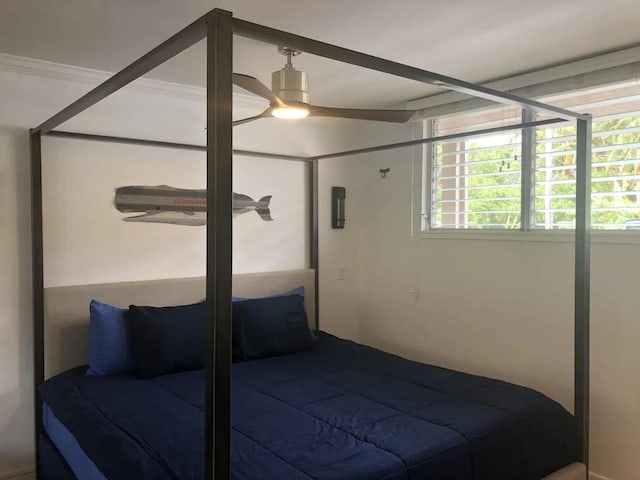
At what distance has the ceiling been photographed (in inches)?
84.7

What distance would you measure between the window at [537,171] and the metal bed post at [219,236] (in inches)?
79.7

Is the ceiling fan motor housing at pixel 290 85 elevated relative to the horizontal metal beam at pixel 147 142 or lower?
elevated

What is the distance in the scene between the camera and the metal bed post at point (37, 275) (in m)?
2.82

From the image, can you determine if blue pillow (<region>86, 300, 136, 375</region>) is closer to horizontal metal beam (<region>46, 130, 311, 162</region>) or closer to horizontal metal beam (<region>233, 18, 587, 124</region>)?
horizontal metal beam (<region>46, 130, 311, 162</region>)

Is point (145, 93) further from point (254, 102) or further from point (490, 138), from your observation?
point (490, 138)

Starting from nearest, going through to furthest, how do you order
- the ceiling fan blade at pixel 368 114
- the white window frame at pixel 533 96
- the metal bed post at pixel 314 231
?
the ceiling fan blade at pixel 368 114
the white window frame at pixel 533 96
the metal bed post at pixel 314 231

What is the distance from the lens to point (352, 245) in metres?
4.26

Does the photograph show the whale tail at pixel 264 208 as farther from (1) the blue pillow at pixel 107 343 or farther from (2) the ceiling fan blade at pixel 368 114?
(2) the ceiling fan blade at pixel 368 114

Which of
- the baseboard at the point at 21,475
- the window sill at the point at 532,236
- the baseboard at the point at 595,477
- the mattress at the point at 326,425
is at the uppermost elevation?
the window sill at the point at 532,236

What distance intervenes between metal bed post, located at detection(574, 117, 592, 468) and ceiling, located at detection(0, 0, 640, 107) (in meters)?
0.45

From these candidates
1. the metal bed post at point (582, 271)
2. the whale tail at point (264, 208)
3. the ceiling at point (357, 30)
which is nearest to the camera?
the ceiling at point (357, 30)

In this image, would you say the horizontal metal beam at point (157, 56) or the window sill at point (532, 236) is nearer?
the horizontal metal beam at point (157, 56)

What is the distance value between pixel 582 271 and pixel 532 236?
629 mm

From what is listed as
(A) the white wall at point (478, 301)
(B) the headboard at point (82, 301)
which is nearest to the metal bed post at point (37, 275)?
(B) the headboard at point (82, 301)
